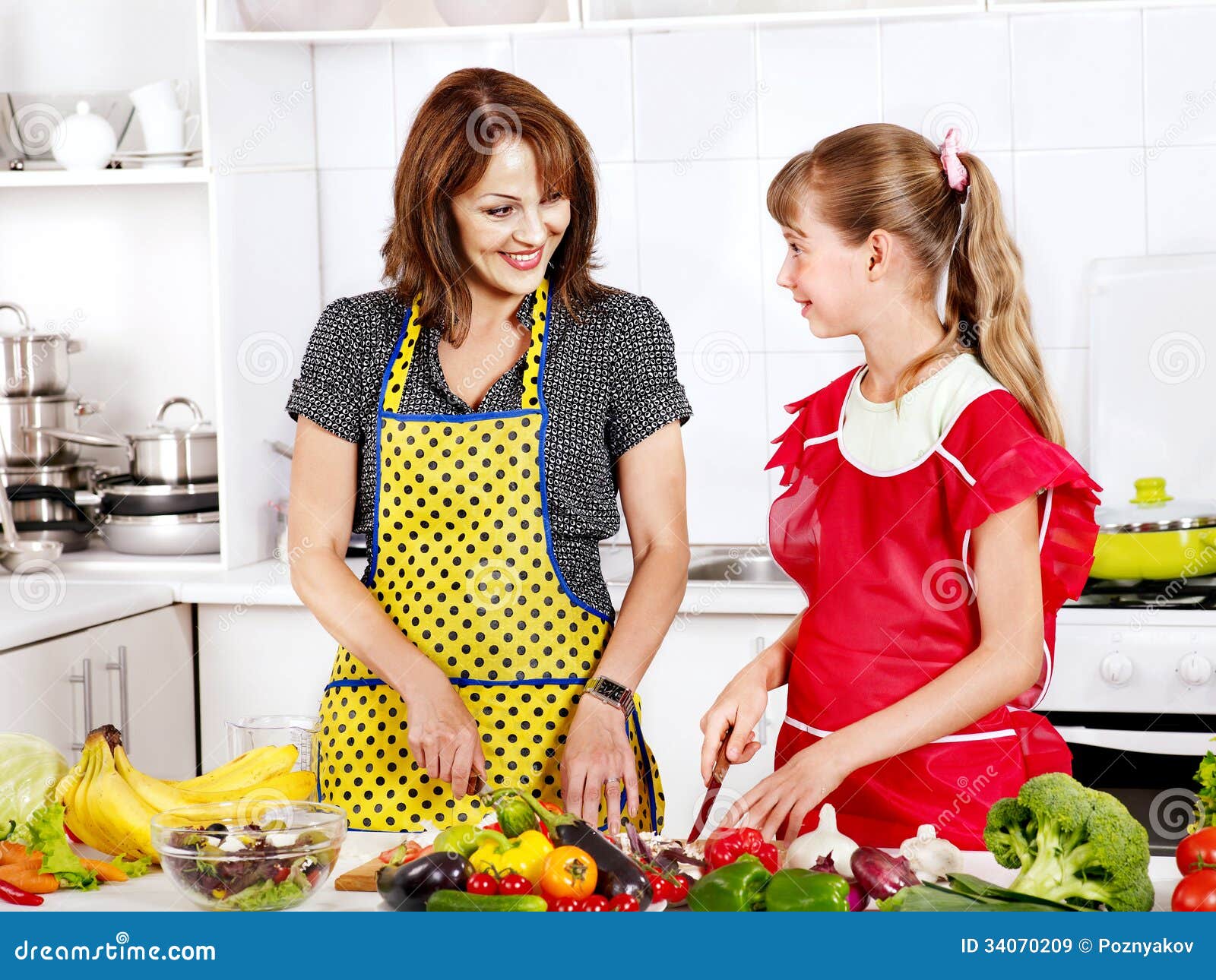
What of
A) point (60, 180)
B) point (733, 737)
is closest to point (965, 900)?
point (733, 737)

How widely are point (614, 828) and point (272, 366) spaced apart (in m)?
1.46

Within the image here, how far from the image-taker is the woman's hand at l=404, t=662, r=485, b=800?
123 cm

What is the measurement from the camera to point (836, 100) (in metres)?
2.41

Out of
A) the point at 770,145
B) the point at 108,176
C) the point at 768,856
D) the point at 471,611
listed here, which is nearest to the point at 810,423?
the point at 471,611

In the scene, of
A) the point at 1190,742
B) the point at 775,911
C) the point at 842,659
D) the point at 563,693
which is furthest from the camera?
the point at 1190,742

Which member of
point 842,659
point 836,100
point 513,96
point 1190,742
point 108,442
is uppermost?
point 836,100

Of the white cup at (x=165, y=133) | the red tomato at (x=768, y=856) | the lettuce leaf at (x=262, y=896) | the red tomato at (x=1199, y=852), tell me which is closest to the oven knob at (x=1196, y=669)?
the red tomato at (x=1199, y=852)

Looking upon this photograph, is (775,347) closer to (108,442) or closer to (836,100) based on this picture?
(836,100)

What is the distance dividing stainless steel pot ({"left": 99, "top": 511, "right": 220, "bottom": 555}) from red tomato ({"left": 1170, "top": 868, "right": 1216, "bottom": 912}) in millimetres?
1824

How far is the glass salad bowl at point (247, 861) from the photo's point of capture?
0.90 metres

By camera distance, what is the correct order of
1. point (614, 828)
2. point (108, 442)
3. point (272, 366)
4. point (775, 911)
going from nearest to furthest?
point (775, 911) < point (614, 828) < point (108, 442) < point (272, 366)

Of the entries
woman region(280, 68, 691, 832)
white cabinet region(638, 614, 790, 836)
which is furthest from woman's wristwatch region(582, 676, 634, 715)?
white cabinet region(638, 614, 790, 836)

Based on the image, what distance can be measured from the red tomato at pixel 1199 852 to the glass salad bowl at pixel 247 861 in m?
0.59

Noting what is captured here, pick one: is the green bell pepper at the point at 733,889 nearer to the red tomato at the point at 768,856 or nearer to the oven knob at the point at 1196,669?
the red tomato at the point at 768,856
